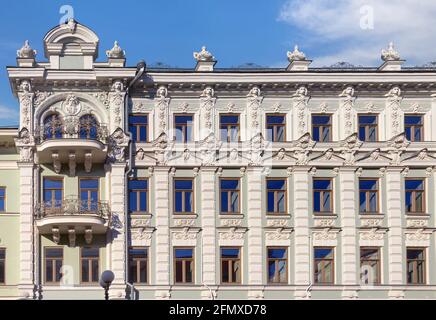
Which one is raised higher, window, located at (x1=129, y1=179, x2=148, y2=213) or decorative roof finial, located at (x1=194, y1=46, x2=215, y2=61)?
decorative roof finial, located at (x1=194, y1=46, x2=215, y2=61)

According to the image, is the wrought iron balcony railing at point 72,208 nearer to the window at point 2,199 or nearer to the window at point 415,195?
the window at point 2,199

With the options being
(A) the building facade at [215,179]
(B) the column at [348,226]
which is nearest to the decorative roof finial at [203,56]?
(A) the building facade at [215,179]

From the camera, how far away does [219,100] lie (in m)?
34.3

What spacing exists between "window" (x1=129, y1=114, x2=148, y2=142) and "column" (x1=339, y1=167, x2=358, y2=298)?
24.7ft

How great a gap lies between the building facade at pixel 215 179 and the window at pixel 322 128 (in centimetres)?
5

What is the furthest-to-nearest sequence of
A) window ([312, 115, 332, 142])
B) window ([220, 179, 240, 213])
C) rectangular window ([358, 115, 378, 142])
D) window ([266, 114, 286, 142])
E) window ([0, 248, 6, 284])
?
rectangular window ([358, 115, 378, 142]), window ([312, 115, 332, 142]), window ([266, 114, 286, 142]), window ([220, 179, 240, 213]), window ([0, 248, 6, 284])

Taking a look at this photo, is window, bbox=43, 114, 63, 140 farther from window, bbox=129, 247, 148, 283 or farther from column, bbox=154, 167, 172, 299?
window, bbox=129, 247, 148, 283

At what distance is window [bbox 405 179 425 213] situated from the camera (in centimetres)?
3422

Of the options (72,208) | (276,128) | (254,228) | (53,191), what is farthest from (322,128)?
(53,191)

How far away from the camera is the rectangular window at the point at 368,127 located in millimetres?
34625

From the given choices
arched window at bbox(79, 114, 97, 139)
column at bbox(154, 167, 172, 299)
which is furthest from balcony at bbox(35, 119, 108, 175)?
column at bbox(154, 167, 172, 299)

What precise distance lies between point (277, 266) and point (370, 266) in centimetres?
350

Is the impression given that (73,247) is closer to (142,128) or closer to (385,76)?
(142,128)
